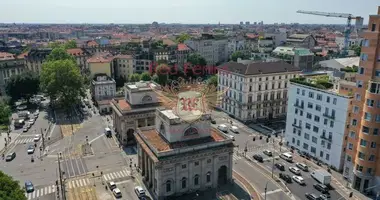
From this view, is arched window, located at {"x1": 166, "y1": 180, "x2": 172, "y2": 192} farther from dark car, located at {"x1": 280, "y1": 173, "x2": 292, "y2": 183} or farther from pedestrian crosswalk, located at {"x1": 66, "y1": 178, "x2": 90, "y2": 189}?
dark car, located at {"x1": 280, "y1": 173, "x2": 292, "y2": 183}

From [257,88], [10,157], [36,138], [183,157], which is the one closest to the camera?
[183,157]

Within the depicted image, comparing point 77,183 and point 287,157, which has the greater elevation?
point 287,157

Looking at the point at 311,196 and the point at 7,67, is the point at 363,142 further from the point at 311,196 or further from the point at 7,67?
the point at 7,67

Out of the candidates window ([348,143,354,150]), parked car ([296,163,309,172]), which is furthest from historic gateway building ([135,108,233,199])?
window ([348,143,354,150])

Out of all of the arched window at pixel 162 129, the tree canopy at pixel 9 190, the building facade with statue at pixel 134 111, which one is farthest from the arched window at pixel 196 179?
the tree canopy at pixel 9 190

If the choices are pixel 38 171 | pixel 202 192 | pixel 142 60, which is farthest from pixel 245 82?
pixel 142 60

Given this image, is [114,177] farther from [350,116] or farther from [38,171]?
[350,116]

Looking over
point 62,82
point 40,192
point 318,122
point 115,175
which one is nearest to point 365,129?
point 318,122
